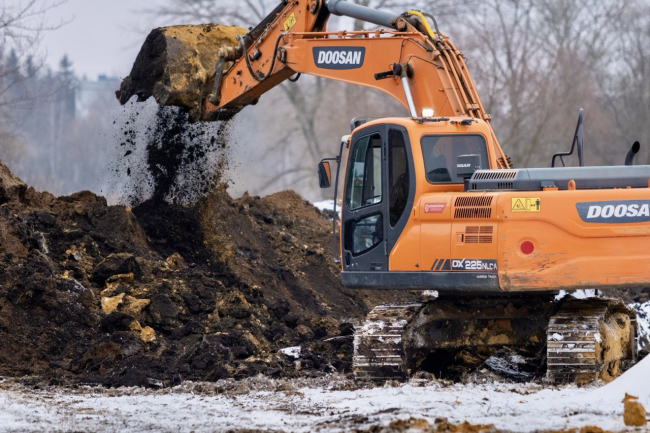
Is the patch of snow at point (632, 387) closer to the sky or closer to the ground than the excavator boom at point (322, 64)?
closer to the ground

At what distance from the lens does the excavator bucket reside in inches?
487

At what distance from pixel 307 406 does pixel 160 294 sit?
4.09 metres

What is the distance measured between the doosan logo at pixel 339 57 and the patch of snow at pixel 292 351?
3142 mm

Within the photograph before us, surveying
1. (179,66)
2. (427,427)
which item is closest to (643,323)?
(179,66)

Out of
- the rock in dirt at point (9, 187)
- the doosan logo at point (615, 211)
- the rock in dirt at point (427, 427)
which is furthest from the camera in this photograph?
the rock in dirt at point (9, 187)

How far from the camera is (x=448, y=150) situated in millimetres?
8633

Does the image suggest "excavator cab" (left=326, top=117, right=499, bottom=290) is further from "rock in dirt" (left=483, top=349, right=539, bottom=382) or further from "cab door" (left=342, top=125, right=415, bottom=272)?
"rock in dirt" (left=483, top=349, right=539, bottom=382)

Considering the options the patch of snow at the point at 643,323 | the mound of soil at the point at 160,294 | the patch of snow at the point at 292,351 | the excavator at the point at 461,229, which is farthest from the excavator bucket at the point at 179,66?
the patch of snow at the point at 643,323

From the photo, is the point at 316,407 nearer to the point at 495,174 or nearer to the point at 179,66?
the point at 495,174

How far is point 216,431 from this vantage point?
660 centimetres

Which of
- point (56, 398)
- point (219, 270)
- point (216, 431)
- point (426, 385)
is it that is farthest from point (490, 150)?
point (219, 270)

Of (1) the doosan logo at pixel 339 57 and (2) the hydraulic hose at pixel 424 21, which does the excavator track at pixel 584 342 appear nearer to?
(2) the hydraulic hose at pixel 424 21

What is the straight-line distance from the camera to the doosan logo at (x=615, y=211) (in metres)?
7.75

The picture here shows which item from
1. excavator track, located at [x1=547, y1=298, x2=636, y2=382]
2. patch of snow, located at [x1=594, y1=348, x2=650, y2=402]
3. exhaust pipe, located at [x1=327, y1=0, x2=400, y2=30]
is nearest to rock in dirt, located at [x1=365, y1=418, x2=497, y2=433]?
patch of snow, located at [x1=594, y1=348, x2=650, y2=402]
